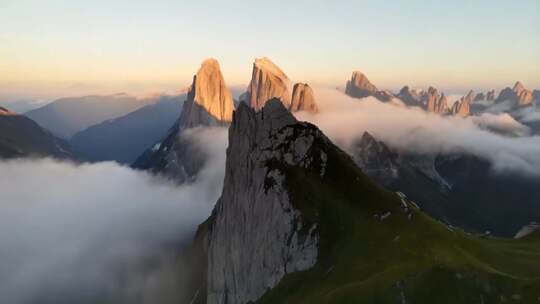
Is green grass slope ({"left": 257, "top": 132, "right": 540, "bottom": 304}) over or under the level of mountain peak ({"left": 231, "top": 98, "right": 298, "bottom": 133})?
under

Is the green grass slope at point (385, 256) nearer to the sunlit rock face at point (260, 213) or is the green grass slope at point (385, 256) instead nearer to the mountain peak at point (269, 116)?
the sunlit rock face at point (260, 213)

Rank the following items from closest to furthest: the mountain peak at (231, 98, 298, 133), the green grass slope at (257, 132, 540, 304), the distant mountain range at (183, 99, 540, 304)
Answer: the green grass slope at (257, 132, 540, 304)
the distant mountain range at (183, 99, 540, 304)
the mountain peak at (231, 98, 298, 133)

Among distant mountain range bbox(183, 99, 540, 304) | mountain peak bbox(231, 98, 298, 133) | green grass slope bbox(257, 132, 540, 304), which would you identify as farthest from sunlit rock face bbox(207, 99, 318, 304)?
green grass slope bbox(257, 132, 540, 304)

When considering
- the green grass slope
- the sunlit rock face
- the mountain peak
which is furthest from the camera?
the mountain peak

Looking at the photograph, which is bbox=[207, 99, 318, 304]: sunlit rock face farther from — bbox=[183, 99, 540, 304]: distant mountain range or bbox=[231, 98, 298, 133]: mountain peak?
bbox=[183, 99, 540, 304]: distant mountain range

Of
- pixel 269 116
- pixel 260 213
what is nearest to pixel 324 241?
pixel 260 213

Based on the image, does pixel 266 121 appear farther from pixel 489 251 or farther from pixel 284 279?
pixel 489 251

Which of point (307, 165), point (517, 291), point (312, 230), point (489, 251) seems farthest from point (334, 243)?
point (517, 291)

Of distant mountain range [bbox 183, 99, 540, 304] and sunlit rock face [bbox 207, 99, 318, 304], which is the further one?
sunlit rock face [bbox 207, 99, 318, 304]

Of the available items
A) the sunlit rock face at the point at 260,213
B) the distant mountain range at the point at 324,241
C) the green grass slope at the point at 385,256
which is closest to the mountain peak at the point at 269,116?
the sunlit rock face at the point at 260,213
